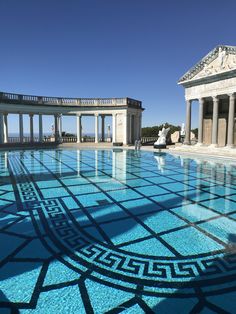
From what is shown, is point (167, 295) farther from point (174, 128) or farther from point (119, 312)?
point (174, 128)

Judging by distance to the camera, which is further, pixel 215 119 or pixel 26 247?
pixel 215 119

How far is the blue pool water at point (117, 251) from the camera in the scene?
3574 mm

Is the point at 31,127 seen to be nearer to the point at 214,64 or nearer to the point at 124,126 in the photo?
the point at 124,126

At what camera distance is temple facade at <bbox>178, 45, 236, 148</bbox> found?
77.8 feet

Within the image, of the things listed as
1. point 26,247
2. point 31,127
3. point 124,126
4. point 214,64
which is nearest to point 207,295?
point 26,247

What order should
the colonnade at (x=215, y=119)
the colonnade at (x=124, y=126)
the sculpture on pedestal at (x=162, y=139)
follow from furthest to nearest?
the colonnade at (x=124, y=126), the sculpture on pedestal at (x=162, y=139), the colonnade at (x=215, y=119)

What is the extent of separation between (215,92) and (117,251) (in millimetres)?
24920

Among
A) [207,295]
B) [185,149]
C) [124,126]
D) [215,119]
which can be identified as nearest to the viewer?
[207,295]

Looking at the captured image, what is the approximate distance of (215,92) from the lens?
25.6 meters

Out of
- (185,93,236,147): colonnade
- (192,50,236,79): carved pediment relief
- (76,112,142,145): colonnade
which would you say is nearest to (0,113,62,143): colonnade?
(76,112,142,145): colonnade

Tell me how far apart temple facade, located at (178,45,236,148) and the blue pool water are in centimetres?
1734

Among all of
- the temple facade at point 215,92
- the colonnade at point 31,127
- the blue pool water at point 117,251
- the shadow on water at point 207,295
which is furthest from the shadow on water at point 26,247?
the colonnade at point 31,127

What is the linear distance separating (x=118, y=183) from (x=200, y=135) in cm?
1965

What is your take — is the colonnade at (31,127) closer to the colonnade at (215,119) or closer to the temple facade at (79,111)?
the temple facade at (79,111)
